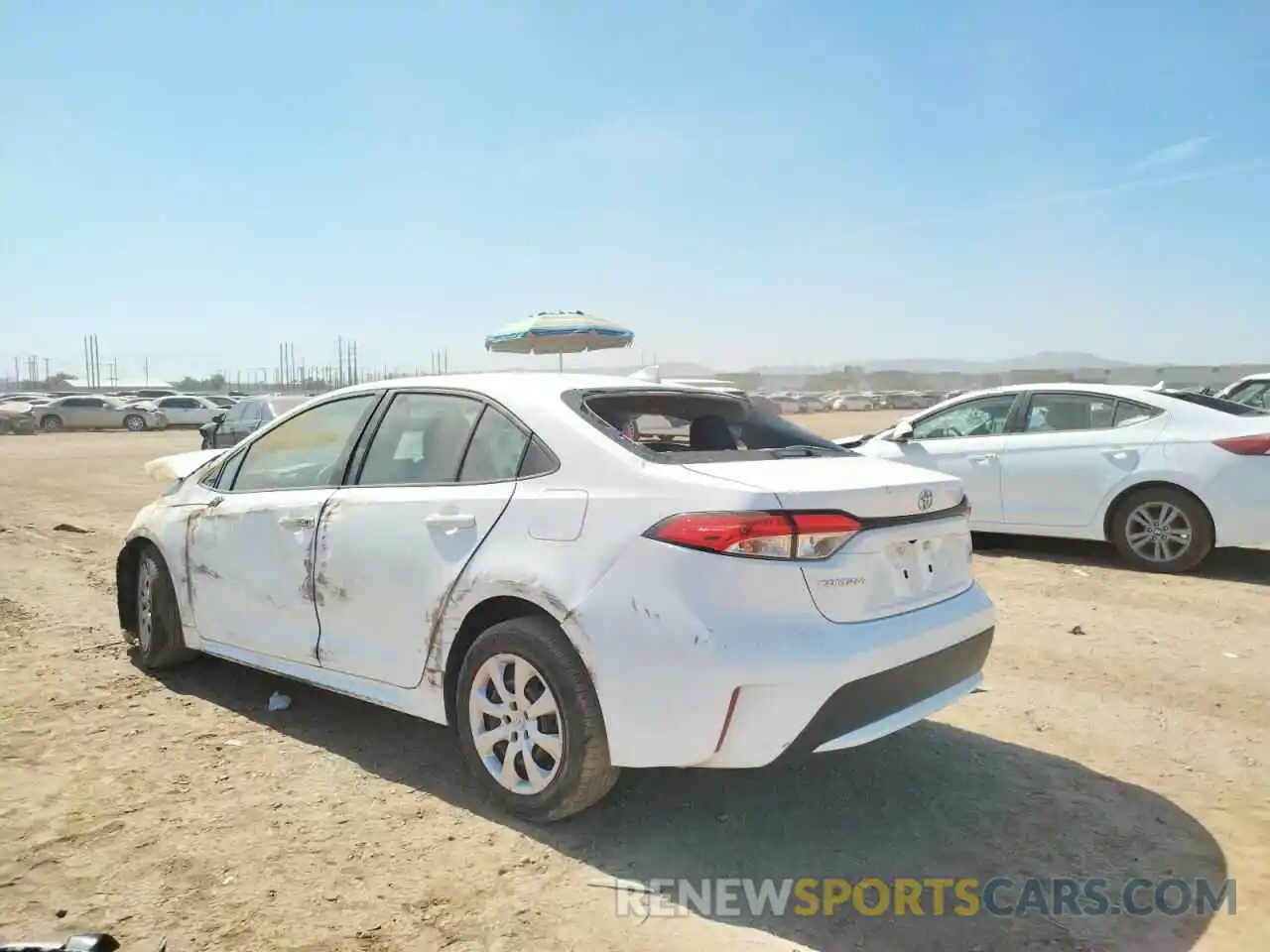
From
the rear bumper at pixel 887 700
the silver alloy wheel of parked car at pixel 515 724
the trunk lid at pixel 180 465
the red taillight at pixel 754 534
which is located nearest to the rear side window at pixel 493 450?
the silver alloy wheel of parked car at pixel 515 724

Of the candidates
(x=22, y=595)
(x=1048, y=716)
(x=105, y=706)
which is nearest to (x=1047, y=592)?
(x=1048, y=716)

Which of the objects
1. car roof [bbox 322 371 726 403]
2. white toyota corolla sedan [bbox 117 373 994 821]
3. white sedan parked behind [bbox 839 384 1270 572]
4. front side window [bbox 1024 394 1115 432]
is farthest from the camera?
front side window [bbox 1024 394 1115 432]

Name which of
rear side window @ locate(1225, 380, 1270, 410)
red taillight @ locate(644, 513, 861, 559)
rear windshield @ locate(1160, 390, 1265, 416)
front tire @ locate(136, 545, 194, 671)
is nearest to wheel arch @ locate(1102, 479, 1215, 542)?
rear windshield @ locate(1160, 390, 1265, 416)

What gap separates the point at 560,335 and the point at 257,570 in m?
11.9

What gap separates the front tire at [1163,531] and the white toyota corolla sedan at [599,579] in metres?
4.57

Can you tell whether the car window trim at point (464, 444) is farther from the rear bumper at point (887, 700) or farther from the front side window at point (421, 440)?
the rear bumper at point (887, 700)

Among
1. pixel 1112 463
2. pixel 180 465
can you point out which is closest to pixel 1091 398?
pixel 1112 463

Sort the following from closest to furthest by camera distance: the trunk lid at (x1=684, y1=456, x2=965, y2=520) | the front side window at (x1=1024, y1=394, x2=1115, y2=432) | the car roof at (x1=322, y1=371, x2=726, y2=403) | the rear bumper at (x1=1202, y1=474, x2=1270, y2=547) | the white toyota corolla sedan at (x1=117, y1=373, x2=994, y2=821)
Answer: the white toyota corolla sedan at (x1=117, y1=373, x2=994, y2=821) < the trunk lid at (x1=684, y1=456, x2=965, y2=520) < the car roof at (x1=322, y1=371, x2=726, y2=403) < the rear bumper at (x1=1202, y1=474, x2=1270, y2=547) < the front side window at (x1=1024, y1=394, x2=1115, y2=432)

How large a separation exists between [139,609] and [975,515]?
21.3ft

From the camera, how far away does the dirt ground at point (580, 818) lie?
2.68m

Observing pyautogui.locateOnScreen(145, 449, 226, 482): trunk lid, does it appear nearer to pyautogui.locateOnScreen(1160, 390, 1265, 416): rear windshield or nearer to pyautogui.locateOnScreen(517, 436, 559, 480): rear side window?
pyautogui.locateOnScreen(517, 436, 559, 480): rear side window

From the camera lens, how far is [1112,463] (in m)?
7.46

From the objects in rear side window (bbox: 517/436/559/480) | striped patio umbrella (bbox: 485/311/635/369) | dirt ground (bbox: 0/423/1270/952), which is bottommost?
dirt ground (bbox: 0/423/1270/952)

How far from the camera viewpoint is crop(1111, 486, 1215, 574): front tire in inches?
277
